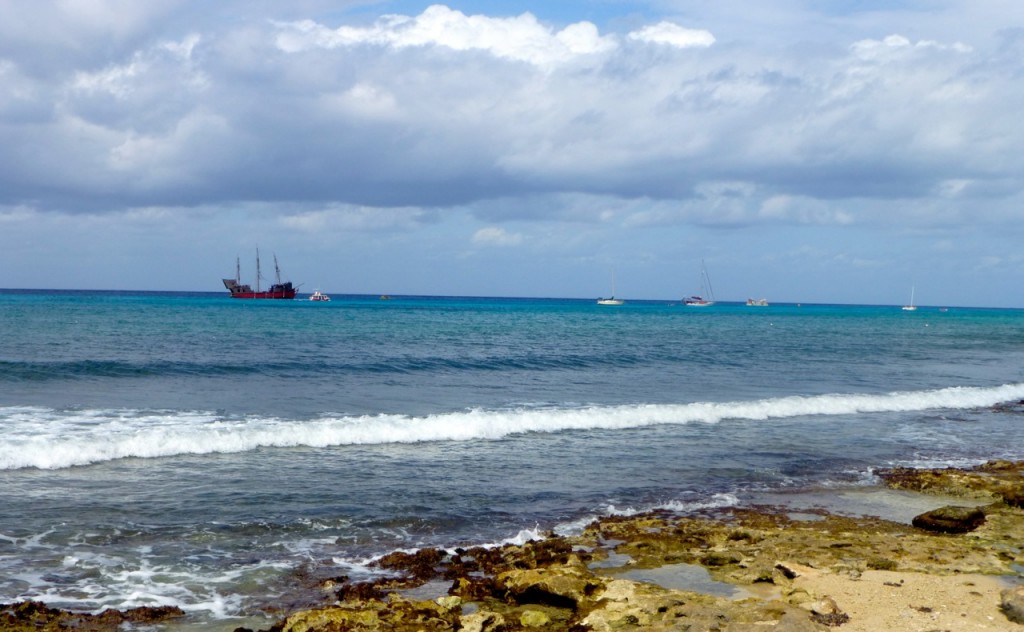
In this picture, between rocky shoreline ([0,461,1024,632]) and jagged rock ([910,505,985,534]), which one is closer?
rocky shoreline ([0,461,1024,632])

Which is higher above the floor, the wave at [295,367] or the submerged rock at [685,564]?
the wave at [295,367]

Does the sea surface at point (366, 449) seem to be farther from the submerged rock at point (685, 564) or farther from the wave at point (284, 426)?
the submerged rock at point (685, 564)

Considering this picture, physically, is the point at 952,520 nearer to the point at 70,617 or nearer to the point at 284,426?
the point at 70,617

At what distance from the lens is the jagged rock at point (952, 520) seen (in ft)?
41.7

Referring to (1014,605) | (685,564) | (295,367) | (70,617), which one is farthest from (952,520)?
(295,367)

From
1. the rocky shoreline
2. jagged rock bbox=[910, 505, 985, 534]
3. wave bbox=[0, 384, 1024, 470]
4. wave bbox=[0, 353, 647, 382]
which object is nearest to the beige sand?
the rocky shoreline

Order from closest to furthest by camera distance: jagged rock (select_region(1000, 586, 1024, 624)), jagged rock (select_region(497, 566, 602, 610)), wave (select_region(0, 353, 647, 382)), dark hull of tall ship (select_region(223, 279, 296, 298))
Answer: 1. jagged rock (select_region(1000, 586, 1024, 624))
2. jagged rock (select_region(497, 566, 602, 610))
3. wave (select_region(0, 353, 647, 382))
4. dark hull of tall ship (select_region(223, 279, 296, 298))

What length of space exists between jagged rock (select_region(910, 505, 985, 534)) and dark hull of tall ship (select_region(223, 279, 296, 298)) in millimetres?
146572

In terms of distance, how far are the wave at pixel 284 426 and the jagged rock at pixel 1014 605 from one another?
14340 millimetres

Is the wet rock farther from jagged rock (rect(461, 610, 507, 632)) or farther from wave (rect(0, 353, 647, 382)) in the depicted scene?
wave (rect(0, 353, 647, 382))

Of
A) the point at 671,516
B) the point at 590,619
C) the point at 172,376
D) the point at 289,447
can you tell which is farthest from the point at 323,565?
the point at 172,376

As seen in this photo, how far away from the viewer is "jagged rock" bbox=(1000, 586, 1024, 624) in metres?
8.44

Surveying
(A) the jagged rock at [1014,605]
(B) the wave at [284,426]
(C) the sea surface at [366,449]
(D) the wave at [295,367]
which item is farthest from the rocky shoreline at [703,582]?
(D) the wave at [295,367]

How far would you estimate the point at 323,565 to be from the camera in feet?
36.6
